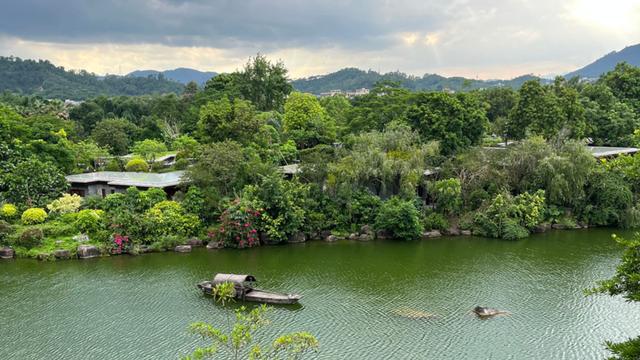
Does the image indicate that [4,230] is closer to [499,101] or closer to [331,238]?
[331,238]

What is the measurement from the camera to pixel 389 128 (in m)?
28.8

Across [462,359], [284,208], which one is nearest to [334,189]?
[284,208]

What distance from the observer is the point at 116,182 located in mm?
27047

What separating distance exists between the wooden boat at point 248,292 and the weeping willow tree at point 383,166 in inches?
360

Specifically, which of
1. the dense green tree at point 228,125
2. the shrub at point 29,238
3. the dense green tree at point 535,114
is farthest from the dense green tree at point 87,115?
the dense green tree at point 535,114

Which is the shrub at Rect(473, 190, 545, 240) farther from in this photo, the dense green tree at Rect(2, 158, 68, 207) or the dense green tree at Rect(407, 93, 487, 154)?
the dense green tree at Rect(2, 158, 68, 207)

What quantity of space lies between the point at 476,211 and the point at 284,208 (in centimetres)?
1021

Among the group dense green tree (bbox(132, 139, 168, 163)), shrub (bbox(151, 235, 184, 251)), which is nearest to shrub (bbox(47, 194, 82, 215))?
shrub (bbox(151, 235, 184, 251))

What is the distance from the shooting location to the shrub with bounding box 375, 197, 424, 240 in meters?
24.0

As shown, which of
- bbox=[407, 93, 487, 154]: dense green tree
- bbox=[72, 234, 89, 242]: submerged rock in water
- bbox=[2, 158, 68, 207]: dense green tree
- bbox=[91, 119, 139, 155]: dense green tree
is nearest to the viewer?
bbox=[72, 234, 89, 242]: submerged rock in water

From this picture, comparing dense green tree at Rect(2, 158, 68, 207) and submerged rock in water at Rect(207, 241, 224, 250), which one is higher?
dense green tree at Rect(2, 158, 68, 207)

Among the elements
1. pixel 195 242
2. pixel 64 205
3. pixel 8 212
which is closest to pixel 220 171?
pixel 195 242

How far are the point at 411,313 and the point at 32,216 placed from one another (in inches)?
724

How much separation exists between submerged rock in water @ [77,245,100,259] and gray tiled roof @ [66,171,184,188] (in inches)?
200
